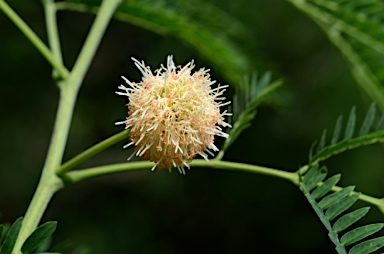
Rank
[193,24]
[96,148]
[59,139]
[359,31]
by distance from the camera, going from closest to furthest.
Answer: [96,148]
[59,139]
[359,31]
[193,24]

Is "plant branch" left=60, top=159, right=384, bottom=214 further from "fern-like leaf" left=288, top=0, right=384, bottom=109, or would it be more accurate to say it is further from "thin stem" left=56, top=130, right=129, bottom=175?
"fern-like leaf" left=288, top=0, right=384, bottom=109

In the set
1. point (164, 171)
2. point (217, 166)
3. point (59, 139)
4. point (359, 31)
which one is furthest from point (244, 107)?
point (164, 171)

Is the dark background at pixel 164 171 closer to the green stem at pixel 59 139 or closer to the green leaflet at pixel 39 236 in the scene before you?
the green stem at pixel 59 139

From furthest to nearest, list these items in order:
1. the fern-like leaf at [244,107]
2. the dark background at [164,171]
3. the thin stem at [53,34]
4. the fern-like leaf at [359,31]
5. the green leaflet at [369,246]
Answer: the dark background at [164,171], the fern-like leaf at [359,31], the thin stem at [53,34], the fern-like leaf at [244,107], the green leaflet at [369,246]

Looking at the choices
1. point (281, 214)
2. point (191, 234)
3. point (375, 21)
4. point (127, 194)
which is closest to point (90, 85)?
point (127, 194)

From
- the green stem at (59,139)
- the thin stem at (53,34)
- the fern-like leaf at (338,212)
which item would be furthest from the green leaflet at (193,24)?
the fern-like leaf at (338,212)

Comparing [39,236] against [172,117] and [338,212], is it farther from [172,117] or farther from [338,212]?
[338,212]

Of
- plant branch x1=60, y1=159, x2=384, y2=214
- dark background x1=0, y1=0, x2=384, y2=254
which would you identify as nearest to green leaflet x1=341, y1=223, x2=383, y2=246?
plant branch x1=60, y1=159, x2=384, y2=214
